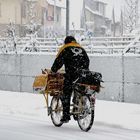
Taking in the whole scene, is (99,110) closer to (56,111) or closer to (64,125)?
(64,125)

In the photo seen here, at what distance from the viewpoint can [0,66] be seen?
21844 mm

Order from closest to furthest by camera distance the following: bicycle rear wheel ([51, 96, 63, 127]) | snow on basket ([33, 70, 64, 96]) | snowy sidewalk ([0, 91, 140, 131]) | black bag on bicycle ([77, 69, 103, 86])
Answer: black bag on bicycle ([77, 69, 103, 86]) → snow on basket ([33, 70, 64, 96]) → bicycle rear wheel ([51, 96, 63, 127]) → snowy sidewalk ([0, 91, 140, 131])

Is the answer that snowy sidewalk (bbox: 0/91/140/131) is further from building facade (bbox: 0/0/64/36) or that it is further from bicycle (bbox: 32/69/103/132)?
building facade (bbox: 0/0/64/36)

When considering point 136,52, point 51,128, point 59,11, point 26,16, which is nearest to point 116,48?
point 136,52

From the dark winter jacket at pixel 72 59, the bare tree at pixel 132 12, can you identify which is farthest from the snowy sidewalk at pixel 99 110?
the bare tree at pixel 132 12

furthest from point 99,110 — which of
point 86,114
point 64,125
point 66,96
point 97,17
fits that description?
point 97,17

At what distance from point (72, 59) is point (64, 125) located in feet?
5.92

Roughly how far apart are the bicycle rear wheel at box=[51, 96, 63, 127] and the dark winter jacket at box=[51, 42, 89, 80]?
86cm

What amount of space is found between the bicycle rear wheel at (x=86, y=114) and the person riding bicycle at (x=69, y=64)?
0.32m

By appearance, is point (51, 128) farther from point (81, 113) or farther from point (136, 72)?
point (136, 72)

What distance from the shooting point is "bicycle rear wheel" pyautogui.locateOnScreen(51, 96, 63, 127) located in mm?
12070

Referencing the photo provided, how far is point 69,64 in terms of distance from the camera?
452 inches

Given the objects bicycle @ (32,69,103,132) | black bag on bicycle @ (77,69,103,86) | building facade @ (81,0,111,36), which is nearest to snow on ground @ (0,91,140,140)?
bicycle @ (32,69,103,132)

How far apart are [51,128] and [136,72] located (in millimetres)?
5213
